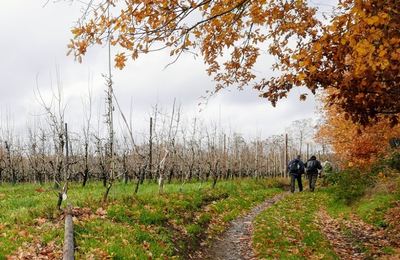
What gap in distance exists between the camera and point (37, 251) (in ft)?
28.4

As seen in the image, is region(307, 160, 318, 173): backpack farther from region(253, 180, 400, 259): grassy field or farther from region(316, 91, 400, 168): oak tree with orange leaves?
region(253, 180, 400, 259): grassy field

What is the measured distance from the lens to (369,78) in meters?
6.96

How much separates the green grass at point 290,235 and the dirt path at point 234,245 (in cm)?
28

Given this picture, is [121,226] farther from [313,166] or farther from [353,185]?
[313,166]

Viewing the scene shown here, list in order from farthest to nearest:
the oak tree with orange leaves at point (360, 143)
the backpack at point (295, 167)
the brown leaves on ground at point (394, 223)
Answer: the backpack at point (295, 167)
the oak tree with orange leaves at point (360, 143)
the brown leaves on ground at point (394, 223)

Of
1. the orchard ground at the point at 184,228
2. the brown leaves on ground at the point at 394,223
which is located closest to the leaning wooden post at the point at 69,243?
the orchard ground at the point at 184,228

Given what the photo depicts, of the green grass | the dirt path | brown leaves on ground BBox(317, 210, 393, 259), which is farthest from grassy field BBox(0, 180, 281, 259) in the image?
brown leaves on ground BBox(317, 210, 393, 259)

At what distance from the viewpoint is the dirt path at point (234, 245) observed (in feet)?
34.8

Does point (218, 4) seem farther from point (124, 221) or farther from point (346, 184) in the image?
point (346, 184)

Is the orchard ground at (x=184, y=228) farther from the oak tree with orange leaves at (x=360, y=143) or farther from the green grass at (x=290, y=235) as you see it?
the oak tree with orange leaves at (x=360, y=143)

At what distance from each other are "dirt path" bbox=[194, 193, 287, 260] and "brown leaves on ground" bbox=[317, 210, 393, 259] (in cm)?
243

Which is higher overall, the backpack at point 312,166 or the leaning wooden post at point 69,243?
the backpack at point 312,166

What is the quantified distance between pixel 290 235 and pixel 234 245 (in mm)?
1933

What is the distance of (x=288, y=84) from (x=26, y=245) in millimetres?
6732
